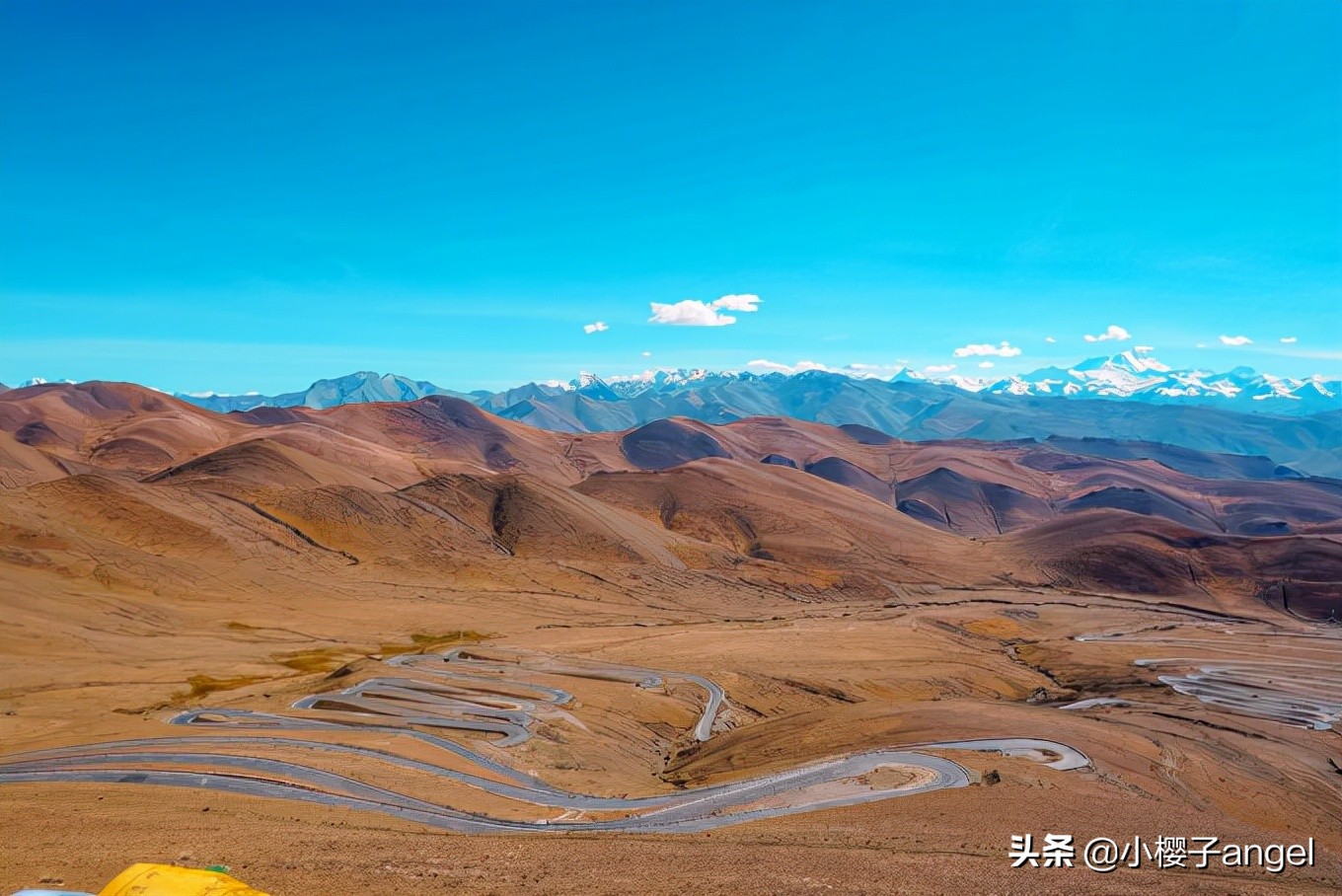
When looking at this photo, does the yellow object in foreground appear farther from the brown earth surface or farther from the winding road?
the winding road

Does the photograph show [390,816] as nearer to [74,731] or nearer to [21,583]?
[74,731]

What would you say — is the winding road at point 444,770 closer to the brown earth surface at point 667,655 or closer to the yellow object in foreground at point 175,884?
the brown earth surface at point 667,655

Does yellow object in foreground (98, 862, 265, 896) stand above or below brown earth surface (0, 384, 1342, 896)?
above

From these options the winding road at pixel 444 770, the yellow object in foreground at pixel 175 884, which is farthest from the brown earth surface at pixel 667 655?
the yellow object in foreground at pixel 175 884

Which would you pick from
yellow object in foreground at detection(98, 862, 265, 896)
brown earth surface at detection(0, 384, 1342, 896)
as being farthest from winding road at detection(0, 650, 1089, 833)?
yellow object in foreground at detection(98, 862, 265, 896)

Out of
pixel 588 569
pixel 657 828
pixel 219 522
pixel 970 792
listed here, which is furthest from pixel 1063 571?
pixel 219 522

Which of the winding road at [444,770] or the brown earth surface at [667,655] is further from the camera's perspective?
the winding road at [444,770]

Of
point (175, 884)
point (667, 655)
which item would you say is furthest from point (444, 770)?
point (667, 655)

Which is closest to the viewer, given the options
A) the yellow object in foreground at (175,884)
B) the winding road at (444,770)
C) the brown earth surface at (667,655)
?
the yellow object in foreground at (175,884)

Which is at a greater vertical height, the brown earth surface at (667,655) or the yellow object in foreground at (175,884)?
the yellow object in foreground at (175,884)
